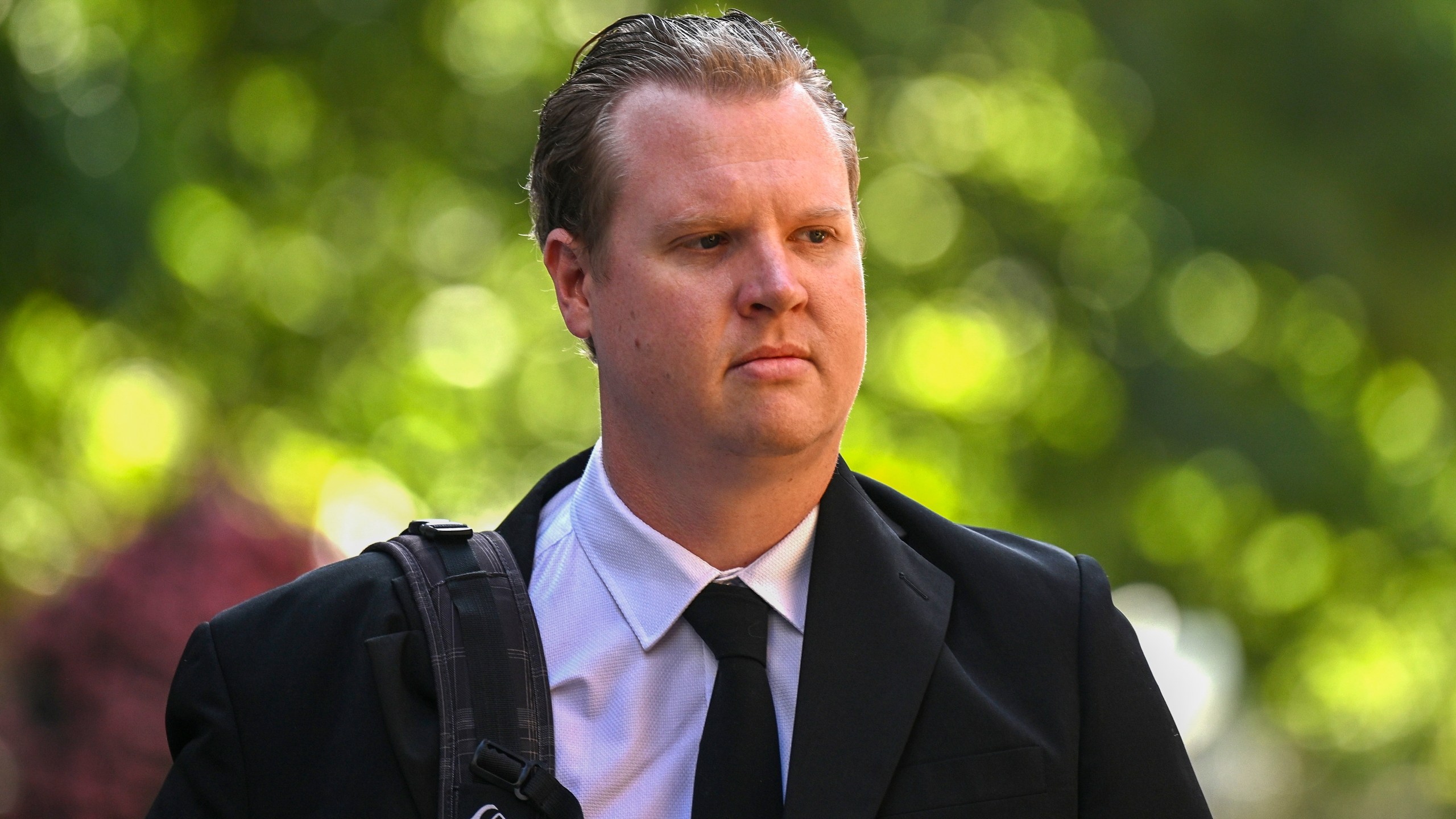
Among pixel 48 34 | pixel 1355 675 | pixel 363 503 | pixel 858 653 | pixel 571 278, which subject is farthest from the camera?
pixel 1355 675

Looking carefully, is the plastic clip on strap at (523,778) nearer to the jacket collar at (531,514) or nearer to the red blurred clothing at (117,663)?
the jacket collar at (531,514)

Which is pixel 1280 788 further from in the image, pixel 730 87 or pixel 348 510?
pixel 730 87

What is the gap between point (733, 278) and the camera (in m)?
2.49

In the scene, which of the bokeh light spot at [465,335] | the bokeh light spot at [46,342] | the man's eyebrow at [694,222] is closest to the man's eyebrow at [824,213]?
the man's eyebrow at [694,222]

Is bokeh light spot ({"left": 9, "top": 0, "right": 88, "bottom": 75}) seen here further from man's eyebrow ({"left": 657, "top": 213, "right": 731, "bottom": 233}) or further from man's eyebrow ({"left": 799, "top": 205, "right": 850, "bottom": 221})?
man's eyebrow ({"left": 799, "top": 205, "right": 850, "bottom": 221})

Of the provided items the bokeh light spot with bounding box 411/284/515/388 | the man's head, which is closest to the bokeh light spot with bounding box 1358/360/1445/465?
the bokeh light spot with bounding box 411/284/515/388

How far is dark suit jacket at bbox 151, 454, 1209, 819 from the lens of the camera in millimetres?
2418

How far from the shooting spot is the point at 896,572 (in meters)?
2.68

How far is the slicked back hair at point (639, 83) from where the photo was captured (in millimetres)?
2625

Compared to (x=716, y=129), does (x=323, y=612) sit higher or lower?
lower

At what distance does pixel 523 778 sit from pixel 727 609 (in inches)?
17.6

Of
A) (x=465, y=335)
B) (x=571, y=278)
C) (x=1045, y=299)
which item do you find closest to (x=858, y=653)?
(x=571, y=278)

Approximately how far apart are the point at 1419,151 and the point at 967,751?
21.5ft

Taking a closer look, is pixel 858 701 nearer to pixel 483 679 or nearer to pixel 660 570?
pixel 660 570
